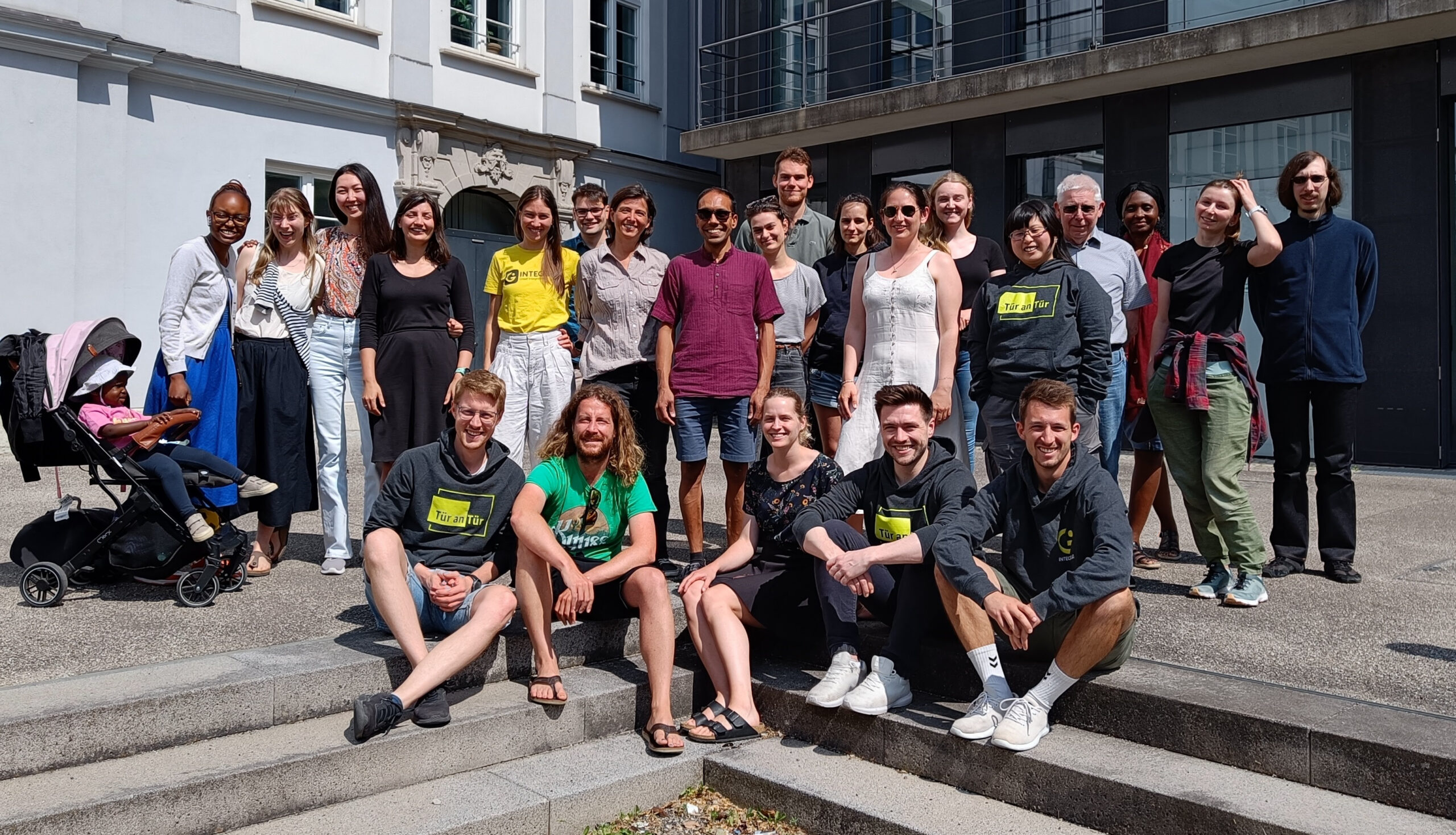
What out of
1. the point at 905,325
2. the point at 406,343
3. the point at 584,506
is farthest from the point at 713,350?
the point at 406,343

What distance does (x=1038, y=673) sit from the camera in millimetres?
4156

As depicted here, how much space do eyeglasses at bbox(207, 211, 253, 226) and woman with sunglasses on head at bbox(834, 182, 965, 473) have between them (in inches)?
122

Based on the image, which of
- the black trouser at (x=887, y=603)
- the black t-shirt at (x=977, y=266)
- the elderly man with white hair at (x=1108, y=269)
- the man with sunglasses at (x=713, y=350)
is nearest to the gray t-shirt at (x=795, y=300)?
the man with sunglasses at (x=713, y=350)

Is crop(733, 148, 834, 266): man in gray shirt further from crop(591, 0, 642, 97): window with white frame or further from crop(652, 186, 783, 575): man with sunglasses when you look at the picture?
crop(591, 0, 642, 97): window with white frame

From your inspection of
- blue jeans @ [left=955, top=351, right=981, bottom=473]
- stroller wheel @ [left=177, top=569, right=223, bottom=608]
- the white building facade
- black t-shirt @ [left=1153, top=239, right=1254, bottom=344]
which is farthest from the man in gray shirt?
Result: the white building facade

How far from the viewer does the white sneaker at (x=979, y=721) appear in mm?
3912

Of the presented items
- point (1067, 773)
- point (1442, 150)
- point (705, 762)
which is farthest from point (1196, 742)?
point (1442, 150)

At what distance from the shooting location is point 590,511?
4695 millimetres

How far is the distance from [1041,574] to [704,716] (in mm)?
1379

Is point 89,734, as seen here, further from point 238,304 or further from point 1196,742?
point 1196,742

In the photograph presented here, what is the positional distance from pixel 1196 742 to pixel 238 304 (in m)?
4.91

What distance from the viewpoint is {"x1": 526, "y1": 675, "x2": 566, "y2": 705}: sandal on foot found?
433 centimetres

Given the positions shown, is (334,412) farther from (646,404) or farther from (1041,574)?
(1041,574)

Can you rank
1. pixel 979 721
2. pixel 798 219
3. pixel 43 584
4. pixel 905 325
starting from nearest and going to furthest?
pixel 979 721 → pixel 43 584 → pixel 905 325 → pixel 798 219
